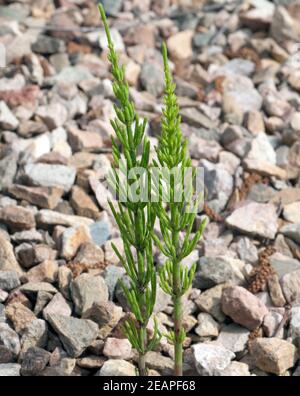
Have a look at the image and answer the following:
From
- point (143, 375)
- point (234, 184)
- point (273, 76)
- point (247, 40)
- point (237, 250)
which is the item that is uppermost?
point (247, 40)

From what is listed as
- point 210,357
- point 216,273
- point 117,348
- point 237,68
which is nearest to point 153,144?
point 216,273

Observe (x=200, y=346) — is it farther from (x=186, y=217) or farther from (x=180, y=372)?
(x=186, y=217)

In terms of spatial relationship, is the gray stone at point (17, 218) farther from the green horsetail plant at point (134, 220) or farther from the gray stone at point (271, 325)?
the gray stone at point (271, 325)

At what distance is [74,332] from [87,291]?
1.04 feet

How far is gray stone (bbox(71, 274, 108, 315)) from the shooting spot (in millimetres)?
4203

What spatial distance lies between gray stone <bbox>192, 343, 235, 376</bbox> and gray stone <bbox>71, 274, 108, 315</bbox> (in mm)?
610

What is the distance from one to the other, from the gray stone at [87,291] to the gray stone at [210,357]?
0.61m

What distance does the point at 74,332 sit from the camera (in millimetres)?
3980

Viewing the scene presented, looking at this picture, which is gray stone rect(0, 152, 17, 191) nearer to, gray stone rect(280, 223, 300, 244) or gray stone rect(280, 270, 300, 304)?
gray stone rect(280, 223, 300, 244)

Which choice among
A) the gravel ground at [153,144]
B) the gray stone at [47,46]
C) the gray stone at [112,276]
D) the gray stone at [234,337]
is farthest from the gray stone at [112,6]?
the gray stone at [234,337]

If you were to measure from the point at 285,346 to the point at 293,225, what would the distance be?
109 cm

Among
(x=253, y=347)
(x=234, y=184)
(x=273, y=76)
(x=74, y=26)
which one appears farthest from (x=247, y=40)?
(x=253, y=347)

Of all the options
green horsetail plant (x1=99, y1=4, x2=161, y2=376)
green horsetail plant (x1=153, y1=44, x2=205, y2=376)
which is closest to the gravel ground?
green horsetail plant (x1=99, y1=4, x2=161, y2=376)

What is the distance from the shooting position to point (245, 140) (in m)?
5.66
